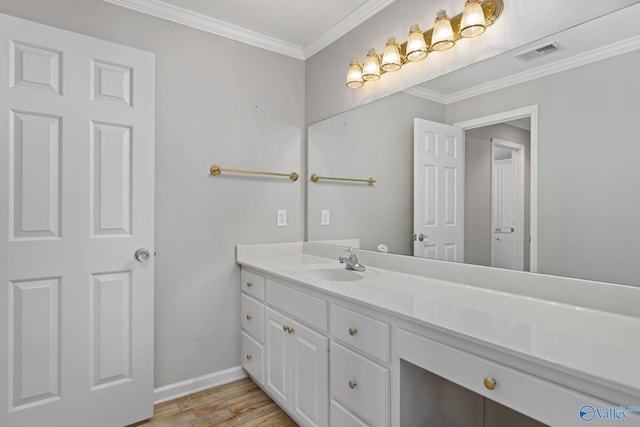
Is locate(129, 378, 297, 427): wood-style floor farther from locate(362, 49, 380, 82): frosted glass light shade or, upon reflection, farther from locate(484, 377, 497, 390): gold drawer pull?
locate(362, 49, 380, 82): frosted glass light shade

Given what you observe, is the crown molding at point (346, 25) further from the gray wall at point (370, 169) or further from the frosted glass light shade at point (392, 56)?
the gray wall at point (370, 169)

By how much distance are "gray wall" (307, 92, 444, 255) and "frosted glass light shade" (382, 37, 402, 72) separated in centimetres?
16

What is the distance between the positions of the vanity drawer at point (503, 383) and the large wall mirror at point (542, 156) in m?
0.57

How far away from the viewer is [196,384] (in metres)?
2.23

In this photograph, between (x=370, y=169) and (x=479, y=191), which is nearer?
(x=479, y=191)

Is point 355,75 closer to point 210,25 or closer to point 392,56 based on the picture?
point 392,56

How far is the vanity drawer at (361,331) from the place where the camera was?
4.18 feet

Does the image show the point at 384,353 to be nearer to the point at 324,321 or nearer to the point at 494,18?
the point at 324,321

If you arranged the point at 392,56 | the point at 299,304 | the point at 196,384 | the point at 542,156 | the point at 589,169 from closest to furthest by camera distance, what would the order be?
1. the point at 589,169
2. the point at 542,156
3. the point at 299,304
4. the point at 392,56
5. the point at 196,384

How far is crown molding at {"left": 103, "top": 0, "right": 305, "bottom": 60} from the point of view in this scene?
2037mm

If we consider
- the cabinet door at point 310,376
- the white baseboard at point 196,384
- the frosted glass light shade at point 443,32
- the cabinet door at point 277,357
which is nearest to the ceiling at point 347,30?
the frosted glass light shade at point 443,32

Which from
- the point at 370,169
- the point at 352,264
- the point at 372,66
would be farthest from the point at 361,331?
the point at 372,66

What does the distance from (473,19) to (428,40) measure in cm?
30

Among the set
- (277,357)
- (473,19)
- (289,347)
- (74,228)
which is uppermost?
(473,19)
